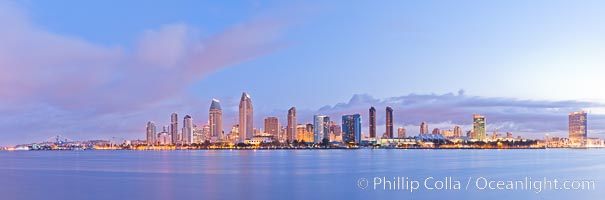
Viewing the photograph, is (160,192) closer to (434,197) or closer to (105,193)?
(105,193)

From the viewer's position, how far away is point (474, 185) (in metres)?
41.7

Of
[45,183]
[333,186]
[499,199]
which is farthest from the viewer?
[45,183]

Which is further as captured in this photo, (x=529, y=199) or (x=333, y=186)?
(x=333, y=186)

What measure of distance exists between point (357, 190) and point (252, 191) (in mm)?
6590

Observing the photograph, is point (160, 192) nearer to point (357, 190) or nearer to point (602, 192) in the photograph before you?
point (357, 190)

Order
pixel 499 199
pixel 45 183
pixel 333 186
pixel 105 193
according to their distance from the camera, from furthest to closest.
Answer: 1. pixel 45 183
2. pixel 333 186
3. pixel 105 193
4. pixel 499 199

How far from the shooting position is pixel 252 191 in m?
37.4

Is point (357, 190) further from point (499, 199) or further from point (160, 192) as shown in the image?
point (160, 192)

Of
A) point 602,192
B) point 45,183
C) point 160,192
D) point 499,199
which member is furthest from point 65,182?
point 602,192

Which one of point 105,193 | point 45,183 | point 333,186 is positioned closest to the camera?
point 105,193

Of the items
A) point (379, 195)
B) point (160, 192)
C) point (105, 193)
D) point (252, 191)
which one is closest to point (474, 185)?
point (379, 195)

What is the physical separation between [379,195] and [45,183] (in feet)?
85.7

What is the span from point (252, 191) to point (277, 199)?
459 cm

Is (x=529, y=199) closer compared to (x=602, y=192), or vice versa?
(x=529, y=199)
